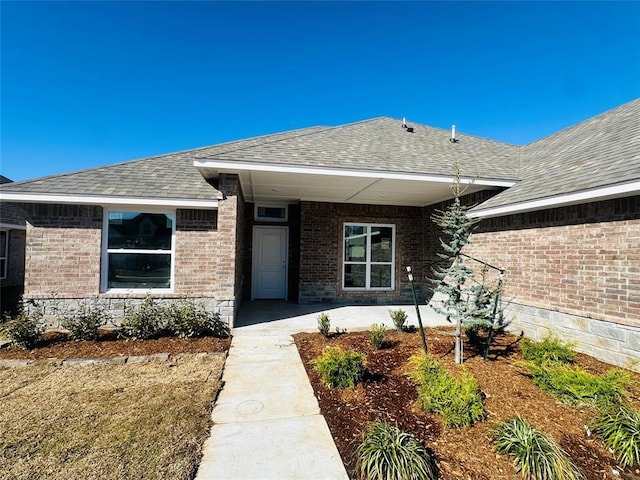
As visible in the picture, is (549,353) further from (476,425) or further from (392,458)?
(392,458)

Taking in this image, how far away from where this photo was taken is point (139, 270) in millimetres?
6949

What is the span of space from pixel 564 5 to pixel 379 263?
790cm

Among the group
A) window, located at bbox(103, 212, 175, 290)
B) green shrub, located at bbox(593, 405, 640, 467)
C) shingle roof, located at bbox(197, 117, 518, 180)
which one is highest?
shingle roof, located at bbox(197, 117, 518, 180)

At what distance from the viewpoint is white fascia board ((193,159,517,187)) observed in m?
6.20

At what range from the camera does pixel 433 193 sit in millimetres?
8656

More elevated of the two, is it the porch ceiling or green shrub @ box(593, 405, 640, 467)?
the porch ceiling

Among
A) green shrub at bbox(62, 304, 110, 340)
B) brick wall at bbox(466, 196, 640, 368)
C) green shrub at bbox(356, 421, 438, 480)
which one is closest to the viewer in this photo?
green shrub at bbox(356, 421, 438, 480)

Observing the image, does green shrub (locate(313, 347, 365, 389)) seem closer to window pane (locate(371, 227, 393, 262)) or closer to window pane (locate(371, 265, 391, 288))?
window pane (locate(371, 265, 391, 288))

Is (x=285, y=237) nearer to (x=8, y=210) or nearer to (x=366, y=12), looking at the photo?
(x=366, y=12)

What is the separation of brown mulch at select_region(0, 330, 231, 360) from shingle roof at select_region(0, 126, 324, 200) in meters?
2.88

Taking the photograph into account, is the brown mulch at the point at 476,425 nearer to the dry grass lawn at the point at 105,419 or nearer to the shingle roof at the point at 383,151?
the dry grass lawn at the point at 105,419

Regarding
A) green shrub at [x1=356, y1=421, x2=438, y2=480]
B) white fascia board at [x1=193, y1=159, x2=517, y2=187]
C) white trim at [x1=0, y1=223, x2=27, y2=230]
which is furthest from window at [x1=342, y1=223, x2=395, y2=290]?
white trim at [x1=0, y1=223, x2=27, y2=230]

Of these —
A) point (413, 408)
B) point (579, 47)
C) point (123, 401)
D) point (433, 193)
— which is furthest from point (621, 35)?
point (123, 401)

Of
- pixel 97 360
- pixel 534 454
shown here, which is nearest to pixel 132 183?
pixel 97 360
